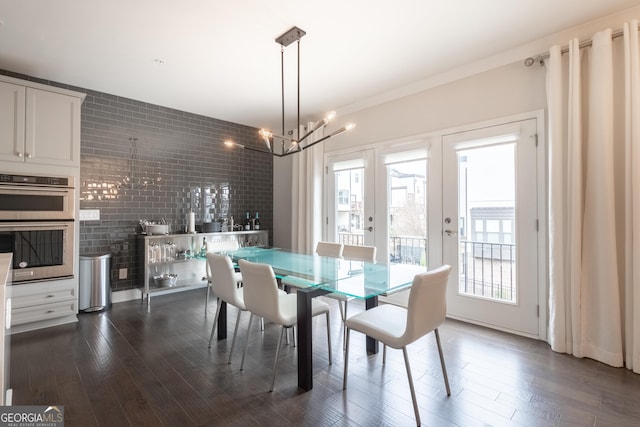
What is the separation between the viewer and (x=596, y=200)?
2371mm

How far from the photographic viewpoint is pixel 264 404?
73.6 inches

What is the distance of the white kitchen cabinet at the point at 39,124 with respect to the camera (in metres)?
2.96

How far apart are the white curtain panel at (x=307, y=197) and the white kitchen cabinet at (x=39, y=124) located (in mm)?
2774

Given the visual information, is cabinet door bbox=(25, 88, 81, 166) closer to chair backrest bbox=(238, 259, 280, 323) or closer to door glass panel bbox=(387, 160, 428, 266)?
chair backrest bbox=(238, 259, 280, 323)

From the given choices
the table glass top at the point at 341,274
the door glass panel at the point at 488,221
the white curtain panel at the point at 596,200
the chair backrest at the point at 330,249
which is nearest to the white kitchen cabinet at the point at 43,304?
the table glass top at the point at 341,274

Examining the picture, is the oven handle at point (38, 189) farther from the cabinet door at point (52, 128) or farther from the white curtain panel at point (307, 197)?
the white curtain panel at point (307, 197)

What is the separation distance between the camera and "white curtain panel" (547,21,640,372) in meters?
2.26

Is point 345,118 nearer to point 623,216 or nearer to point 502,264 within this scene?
point 502,264

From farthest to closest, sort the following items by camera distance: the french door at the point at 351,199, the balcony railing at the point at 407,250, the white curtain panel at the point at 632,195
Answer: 1. the french door at the point at 351,199
2. the balcony railing at the point at 407,250
3. the white curtain panel at the point at 632,195

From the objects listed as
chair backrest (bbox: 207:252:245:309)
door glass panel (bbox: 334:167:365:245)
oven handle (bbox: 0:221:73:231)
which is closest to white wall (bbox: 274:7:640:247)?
door glass panel (bbox: 334:167:365:245)

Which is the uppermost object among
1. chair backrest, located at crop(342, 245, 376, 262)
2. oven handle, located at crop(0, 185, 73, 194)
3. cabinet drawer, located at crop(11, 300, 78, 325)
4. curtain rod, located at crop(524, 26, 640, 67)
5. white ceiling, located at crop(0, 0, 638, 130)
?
white ceiling, located at crop(0, 0, 638, 130)

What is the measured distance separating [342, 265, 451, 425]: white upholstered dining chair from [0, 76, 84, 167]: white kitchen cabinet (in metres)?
3.45

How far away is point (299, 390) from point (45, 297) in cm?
285

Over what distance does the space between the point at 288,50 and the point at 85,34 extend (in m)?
1.75
